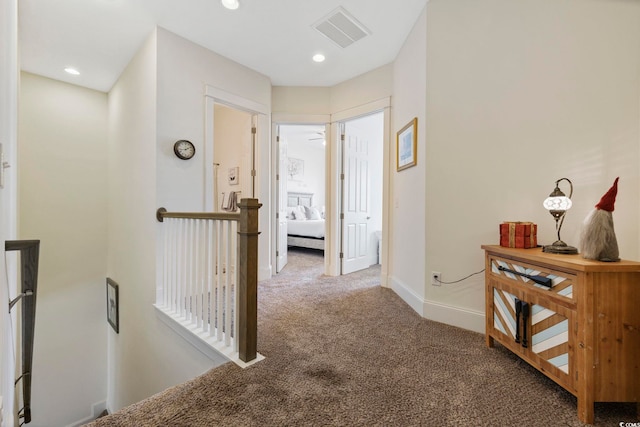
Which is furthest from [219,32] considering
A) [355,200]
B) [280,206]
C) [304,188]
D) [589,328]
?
[304,188]

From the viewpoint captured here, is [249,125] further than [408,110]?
Yes

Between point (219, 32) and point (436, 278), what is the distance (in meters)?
3.06

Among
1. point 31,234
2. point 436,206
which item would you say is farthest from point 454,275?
point 31,234

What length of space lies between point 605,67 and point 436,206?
1.33 metres

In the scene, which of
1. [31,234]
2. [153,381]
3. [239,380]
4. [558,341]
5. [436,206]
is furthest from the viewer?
[31,234]

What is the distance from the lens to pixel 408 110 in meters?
2.73

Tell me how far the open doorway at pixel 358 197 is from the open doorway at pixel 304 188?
1.04 meters

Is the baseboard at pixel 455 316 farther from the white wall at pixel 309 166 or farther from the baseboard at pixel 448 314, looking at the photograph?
the white wall at pixel 309 166

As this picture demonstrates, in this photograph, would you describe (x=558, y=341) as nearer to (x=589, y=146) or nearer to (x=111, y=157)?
(x=589, y=146)

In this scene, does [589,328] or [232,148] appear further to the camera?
[232,148]

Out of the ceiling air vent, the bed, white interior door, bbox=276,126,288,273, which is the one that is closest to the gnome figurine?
the ceiling air vent

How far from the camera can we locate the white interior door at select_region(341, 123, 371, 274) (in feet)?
12.4

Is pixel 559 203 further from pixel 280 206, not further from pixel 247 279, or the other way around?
pixel 280 206

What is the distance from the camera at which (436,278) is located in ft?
7.54
